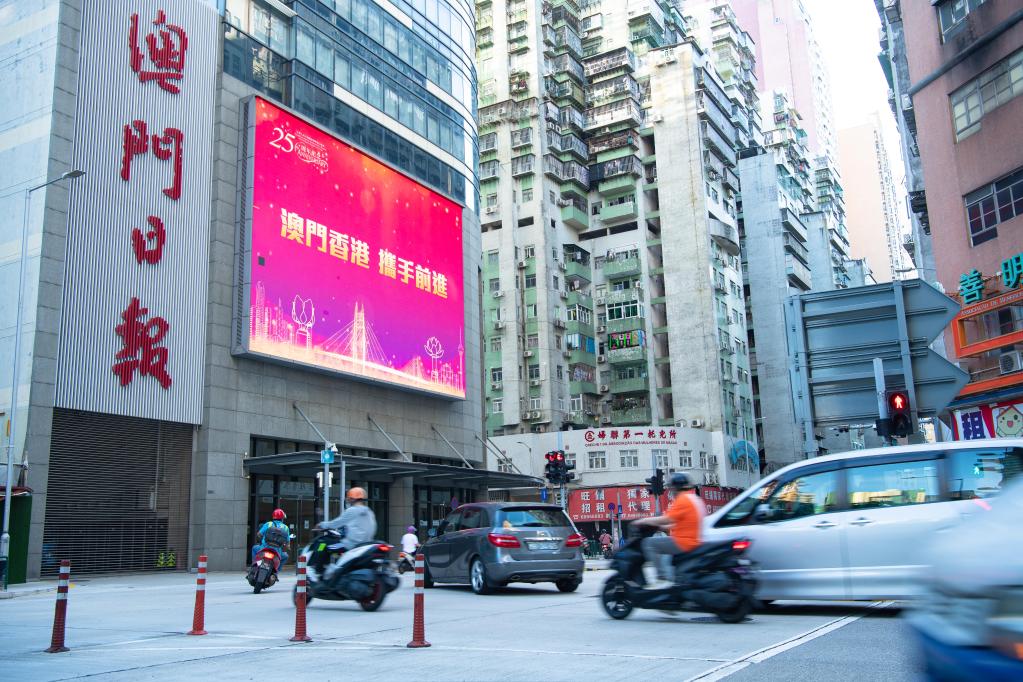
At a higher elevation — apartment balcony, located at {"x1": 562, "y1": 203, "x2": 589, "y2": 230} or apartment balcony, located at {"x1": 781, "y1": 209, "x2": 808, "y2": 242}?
apartment balcony, located at {"x1": 781, "y1": 209, "x2": 808, "y2": 242}

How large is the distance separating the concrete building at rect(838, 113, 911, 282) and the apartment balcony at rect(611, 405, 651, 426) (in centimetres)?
9566

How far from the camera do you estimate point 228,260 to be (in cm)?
3170

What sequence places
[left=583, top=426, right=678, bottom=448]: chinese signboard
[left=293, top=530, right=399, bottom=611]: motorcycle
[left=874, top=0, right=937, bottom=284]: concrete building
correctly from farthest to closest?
[left=583, top=426, right=678, bottom=448]: chinese signboard
[left=874, top=0, right=937, bottom=284]: concrete building
[left=293, top=530, right=399, bottom=611]: motorcycle

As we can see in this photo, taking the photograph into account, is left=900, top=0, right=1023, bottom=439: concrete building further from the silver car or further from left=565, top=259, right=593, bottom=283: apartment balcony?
left=565, top=259, right=593, bottom=283: apartment balcony

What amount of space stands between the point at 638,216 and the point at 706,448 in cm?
1915

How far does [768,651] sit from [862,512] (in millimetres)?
3322

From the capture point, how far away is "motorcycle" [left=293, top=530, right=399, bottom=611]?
1254 cm

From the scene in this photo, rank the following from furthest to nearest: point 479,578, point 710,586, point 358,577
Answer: point 479,578
point 358,577
point 710,586

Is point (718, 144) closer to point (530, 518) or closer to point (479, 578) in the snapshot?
point (530, 518)

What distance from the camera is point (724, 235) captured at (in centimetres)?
6894

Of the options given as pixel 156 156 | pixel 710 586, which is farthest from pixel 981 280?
pixel 156 156

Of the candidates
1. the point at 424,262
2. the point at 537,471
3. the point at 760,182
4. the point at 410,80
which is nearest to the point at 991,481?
the point at 424,262

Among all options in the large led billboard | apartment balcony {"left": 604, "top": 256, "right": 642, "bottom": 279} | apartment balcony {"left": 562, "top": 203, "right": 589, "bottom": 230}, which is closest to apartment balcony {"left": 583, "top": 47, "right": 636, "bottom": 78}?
apartment balcony {"left": 562, "top": 203, "right": 589, "bottom": 230}

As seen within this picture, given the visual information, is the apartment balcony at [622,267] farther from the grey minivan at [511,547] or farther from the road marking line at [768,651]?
the road marking line at [768,651]
